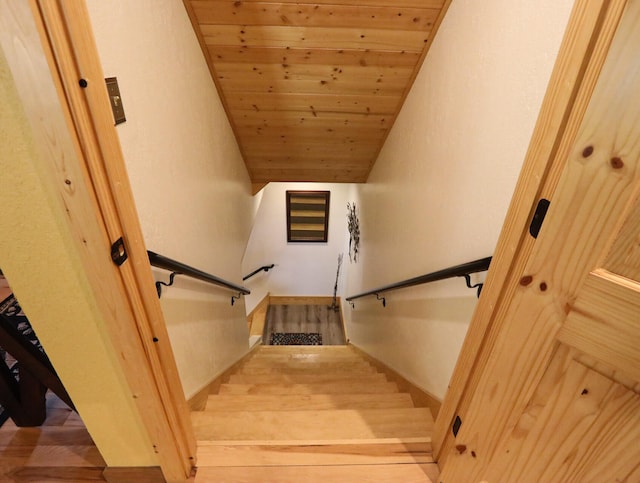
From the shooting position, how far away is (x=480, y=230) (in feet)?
3.59

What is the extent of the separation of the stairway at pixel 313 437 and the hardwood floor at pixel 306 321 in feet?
10.2

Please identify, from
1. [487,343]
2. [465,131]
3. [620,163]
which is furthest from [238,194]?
[620,163]

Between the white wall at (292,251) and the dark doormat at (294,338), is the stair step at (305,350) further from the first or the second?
the white wall at (292,251)

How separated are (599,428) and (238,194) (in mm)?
2776

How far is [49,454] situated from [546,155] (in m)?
1.83

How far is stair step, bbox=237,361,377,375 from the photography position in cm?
264

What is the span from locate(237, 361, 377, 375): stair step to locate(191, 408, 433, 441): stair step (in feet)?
3.69

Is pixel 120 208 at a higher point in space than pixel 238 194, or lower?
higher

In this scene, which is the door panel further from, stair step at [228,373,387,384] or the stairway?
stair step at [228,373,387,384]

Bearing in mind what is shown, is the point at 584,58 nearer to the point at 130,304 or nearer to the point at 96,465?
the point at 130,304

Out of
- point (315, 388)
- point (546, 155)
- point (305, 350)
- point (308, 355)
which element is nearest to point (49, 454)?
point (315, 388)

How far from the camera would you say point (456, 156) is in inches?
51.2

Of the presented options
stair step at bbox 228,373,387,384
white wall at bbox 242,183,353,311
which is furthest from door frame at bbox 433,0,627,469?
white wall at bbox 242,183,353,311

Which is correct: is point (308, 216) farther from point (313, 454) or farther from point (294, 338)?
point (313, 454)
